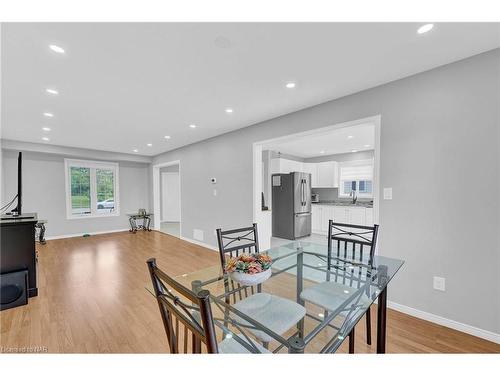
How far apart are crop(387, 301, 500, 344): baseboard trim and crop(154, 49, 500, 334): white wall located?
35 millimetres

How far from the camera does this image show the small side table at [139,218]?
6.72m

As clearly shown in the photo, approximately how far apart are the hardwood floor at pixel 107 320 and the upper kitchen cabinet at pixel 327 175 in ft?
14.1

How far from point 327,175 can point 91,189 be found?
23.4ft

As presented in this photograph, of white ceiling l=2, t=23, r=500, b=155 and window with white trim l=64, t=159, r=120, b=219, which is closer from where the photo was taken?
white ceiling l=2, t=23, r=500, b=155

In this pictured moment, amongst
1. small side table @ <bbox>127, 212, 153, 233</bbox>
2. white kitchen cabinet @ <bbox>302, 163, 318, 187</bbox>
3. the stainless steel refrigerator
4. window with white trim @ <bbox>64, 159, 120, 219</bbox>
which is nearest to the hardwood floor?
the stainless steel refrigerator

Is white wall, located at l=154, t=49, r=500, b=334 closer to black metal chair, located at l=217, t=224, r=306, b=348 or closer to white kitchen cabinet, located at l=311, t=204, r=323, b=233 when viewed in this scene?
black metal chair, located at l=217, t=224, r=306, b=348

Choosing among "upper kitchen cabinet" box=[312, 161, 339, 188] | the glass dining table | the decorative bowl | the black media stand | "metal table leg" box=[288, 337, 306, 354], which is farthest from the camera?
"upper kitchen cabinet" box=[312, 161, 339, 188]

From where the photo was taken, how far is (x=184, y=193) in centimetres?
561

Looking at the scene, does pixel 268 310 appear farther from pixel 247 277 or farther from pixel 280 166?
pixel 280 166

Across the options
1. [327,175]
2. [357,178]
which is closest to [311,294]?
[327,175]

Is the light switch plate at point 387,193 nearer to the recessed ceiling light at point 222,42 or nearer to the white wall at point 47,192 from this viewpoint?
the recessed ceiling light at point 222,42

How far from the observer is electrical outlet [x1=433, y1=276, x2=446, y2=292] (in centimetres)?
200

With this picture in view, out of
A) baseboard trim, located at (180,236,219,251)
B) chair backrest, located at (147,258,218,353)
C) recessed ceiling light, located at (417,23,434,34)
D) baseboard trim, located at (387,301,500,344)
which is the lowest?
baseboard trim, located at (180,236,219,251)

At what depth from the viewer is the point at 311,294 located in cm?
169
